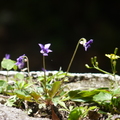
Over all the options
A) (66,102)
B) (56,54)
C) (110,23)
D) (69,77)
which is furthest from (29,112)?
(110,23)

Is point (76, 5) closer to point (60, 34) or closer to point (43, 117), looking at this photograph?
point (60, 34)

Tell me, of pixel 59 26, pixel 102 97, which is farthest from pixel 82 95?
pixel 59 26

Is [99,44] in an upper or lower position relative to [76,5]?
lower

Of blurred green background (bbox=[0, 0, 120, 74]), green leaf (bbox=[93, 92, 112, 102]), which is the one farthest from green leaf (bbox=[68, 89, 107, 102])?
blurred green background (bbox=[0, 0, 120, 74])

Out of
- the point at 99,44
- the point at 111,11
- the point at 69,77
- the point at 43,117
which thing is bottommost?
the point at 43,117

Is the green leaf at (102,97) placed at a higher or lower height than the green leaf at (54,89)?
lower

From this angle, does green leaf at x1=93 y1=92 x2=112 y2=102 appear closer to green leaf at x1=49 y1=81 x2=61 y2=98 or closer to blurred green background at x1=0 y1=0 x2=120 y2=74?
green leaf at x1=49 y1=81 x2=61 y2=98

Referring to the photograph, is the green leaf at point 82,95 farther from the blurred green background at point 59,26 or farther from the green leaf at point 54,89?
the blurred green background at point 59,26

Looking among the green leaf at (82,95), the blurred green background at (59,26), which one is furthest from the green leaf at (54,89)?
the blurred green background at (59,26)
